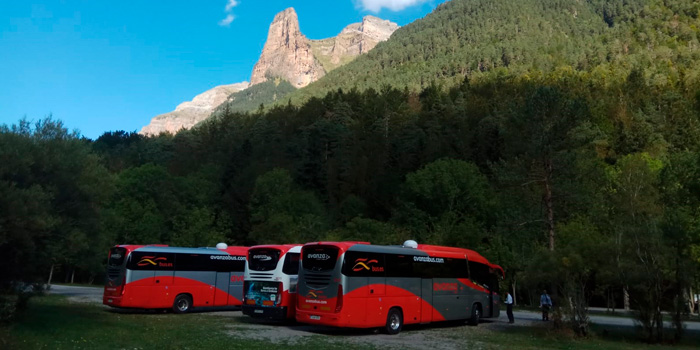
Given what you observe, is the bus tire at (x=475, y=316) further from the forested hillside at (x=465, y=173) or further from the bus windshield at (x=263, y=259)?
the bus windshield at (x=263, y=259)

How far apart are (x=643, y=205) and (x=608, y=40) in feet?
395

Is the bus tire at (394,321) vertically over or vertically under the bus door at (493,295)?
under

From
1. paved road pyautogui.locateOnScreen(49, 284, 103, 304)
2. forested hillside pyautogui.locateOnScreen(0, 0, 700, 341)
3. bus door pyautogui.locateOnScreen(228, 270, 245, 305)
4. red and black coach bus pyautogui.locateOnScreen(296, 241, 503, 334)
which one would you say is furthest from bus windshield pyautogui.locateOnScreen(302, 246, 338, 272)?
paved road pyautogui.locateOnScreen(49, 284, 103, 304)

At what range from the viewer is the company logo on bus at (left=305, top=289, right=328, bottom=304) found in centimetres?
1886

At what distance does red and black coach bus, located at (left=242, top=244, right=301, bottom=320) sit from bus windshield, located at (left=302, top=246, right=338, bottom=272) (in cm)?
290

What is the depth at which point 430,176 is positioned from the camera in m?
61.5

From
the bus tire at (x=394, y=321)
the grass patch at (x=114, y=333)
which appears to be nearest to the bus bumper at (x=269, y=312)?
the grass patch at (x=114, y=333)

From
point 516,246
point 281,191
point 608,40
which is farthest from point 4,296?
point 608,40

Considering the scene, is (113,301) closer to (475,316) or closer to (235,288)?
(235,288)

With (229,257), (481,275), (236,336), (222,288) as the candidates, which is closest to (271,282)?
(236,336)

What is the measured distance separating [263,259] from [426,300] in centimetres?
758

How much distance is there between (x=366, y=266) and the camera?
19.1 m

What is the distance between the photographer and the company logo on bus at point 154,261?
24.9m

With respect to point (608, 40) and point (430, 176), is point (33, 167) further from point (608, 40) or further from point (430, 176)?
point (608, 40)
